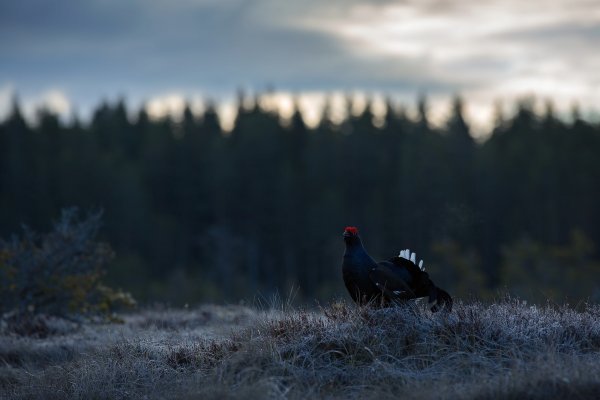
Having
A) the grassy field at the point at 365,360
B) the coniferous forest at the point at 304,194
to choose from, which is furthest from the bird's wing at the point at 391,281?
the coniferous forest at the point at 304,194

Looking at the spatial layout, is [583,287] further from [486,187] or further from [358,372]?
[358,372]

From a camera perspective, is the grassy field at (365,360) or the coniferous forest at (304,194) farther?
the coniferous forest at (304,194)

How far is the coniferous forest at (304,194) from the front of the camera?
201 feet

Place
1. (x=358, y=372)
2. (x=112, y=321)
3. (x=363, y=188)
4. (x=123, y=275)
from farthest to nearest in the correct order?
(x=363, y=188)
(x=123, y=275)
(x=112, y=321)
(x=358, y=372)

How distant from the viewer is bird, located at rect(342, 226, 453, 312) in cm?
819

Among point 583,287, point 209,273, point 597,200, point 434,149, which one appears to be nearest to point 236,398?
point 583,287

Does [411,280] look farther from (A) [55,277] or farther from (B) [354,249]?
(A) [55,277]

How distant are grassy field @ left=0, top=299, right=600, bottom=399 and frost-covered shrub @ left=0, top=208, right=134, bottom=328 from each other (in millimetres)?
6000

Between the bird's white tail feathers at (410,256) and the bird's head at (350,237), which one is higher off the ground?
the bird's head at (350,237)

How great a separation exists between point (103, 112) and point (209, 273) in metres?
44.7

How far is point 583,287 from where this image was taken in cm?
4416

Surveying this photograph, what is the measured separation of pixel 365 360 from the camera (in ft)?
24.7

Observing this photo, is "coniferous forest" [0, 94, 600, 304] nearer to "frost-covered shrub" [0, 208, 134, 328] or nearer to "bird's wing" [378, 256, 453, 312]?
"frost-covered shrub" [0, 208, 134, 328]

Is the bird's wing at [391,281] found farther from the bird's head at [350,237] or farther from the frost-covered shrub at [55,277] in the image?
the frost-covered shrub at [55,277]
